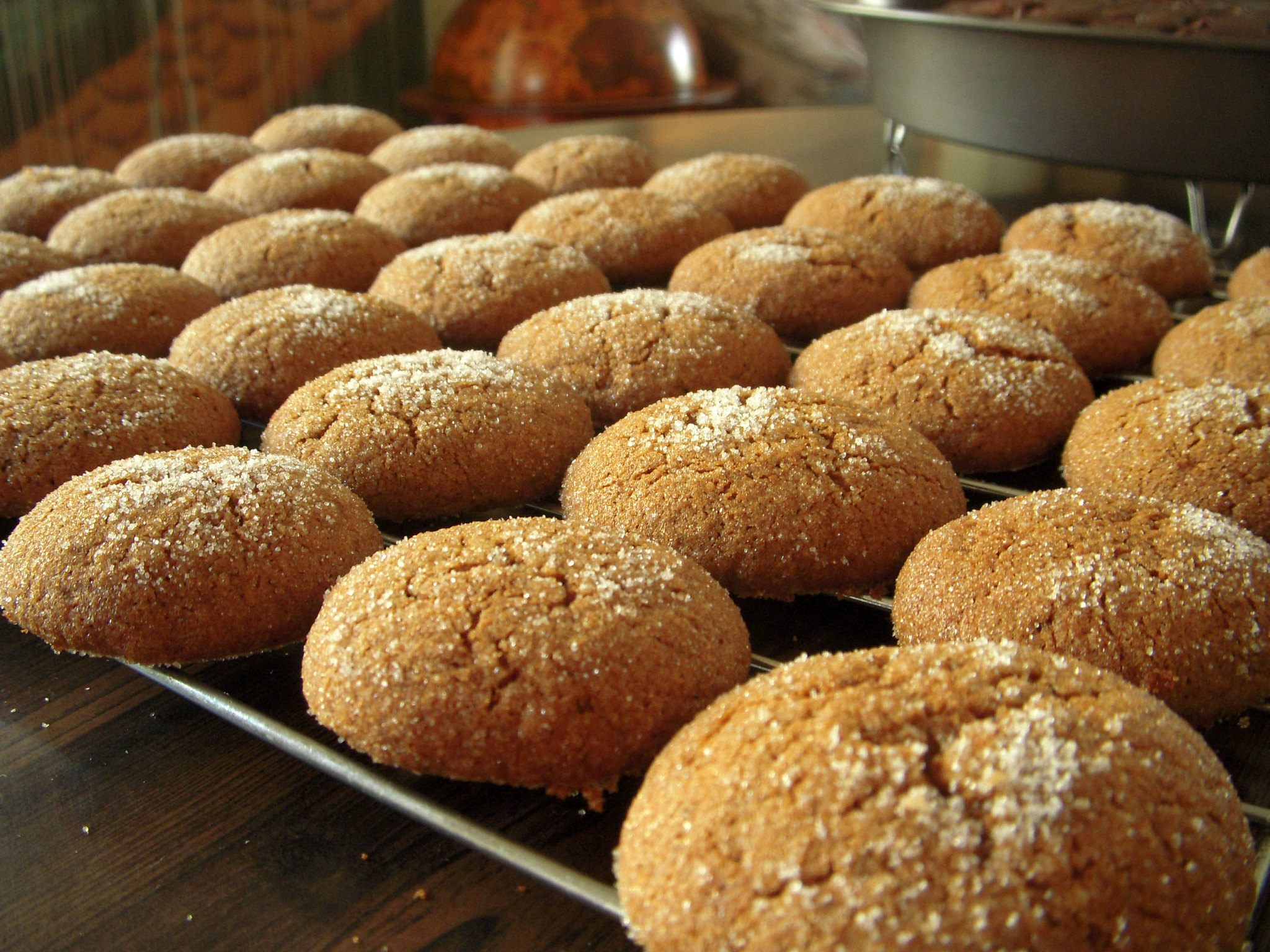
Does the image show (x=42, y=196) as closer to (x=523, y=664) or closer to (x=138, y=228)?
(x=138, y=228)

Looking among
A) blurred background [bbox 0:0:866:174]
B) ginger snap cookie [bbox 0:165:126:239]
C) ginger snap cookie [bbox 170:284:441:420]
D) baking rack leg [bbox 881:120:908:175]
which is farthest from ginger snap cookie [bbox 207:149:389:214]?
blurred background [bbox 0:0:866:174]

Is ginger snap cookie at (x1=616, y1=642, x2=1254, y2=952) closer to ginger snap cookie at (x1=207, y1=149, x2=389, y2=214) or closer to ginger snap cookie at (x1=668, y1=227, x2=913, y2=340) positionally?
ginger snap cookie at (x1=668, y1=227, x2=913, y2=340)

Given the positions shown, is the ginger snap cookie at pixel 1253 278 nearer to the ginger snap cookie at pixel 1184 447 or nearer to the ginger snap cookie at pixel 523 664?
the ginger snap cookie at pixel 1184 447

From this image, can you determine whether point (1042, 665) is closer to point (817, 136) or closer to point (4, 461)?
point (4, 461)

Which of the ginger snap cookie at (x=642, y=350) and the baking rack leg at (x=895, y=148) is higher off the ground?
the baking rack leg at (x=895, y=148)

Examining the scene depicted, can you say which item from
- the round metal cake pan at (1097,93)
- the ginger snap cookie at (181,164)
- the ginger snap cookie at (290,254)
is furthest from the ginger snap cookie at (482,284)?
the ginger snap cookie at (181,164)
